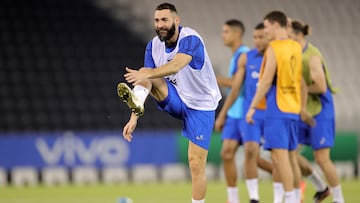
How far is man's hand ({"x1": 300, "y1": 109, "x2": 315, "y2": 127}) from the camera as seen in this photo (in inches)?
398

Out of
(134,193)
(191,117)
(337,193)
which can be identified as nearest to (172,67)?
(191,117)

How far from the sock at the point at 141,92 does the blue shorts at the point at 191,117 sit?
0.62m

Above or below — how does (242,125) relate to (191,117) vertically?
below

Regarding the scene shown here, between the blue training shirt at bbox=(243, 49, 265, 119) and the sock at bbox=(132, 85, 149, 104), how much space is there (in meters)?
3.72

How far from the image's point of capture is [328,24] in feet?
72.7

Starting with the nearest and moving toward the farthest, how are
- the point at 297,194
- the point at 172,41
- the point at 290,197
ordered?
the point at 172,41, the point at 290,197, the point at 297,194

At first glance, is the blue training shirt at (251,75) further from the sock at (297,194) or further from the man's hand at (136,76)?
the man's hand at (136,76)

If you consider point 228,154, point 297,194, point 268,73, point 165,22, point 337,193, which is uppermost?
point 165,22

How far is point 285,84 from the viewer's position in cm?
938

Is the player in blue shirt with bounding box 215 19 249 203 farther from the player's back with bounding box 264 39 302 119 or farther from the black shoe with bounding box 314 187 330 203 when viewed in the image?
the player's back with bounding box 264 39 302 119

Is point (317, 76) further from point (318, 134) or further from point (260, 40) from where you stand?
→ point (260, 40)

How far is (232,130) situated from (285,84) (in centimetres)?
230

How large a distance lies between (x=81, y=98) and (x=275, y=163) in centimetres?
1054

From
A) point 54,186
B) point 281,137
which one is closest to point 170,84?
point 281,137
